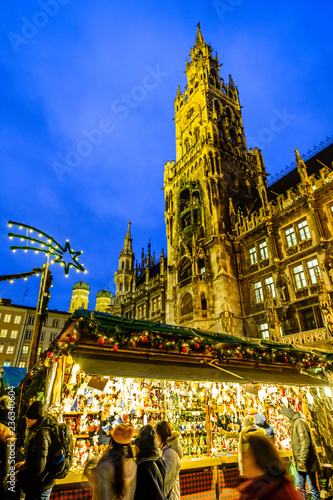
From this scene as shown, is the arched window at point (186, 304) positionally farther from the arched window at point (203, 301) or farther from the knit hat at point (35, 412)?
the knit hat at point (35, 412)

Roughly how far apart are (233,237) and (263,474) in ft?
78.5

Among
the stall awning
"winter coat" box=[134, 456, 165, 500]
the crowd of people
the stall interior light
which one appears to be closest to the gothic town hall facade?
the stall interior light

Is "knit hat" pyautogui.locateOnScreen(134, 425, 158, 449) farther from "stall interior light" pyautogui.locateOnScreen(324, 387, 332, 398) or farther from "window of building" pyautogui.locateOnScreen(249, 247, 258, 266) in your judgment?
"window of building" pyautogui.locateOnScreen(249, 247, 258, 266)

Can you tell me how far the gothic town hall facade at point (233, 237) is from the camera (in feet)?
61.5

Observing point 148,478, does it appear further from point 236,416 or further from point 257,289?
point 257,289

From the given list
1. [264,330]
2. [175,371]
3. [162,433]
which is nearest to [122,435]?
[162,433]

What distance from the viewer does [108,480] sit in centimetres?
321

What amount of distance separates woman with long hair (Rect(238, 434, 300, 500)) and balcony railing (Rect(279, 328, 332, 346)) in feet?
52.3

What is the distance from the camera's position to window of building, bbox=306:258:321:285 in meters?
18.2

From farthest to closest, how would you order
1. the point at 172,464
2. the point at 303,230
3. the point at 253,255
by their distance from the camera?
the point at 253,255, the point at 303,230, the point at 172,464

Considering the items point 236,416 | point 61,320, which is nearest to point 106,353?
point 236,416

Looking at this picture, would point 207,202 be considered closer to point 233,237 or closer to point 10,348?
point 233,237

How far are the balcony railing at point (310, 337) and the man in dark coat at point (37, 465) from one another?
15.9m

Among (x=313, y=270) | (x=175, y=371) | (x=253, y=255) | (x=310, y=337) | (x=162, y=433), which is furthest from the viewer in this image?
(x=253, y=255)
